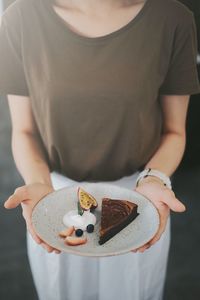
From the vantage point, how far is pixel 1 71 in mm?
669

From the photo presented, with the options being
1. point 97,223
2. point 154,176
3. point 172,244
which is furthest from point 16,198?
point 172,244

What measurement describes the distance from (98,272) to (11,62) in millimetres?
453

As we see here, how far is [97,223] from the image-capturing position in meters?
0.65

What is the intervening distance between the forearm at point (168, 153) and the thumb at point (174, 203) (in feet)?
0.37

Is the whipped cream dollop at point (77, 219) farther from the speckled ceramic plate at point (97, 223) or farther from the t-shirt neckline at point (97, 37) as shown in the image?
the t-shirt neckline at point (97, 37)

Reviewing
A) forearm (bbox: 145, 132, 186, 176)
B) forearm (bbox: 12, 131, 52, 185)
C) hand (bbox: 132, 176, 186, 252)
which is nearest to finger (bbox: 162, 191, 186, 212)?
hand (bbox: 132, 176, 186, 252)

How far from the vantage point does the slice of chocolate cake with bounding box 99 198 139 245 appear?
605 millimetres

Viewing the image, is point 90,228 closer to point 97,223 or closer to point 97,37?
point 97,223

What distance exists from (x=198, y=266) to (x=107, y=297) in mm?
265

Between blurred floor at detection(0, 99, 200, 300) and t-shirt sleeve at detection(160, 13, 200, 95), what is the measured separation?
0.72 feet

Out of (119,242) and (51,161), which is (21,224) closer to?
(51,161)

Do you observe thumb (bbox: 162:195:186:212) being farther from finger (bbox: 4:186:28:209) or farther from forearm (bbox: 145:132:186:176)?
finger (bbox: 4:186:28:209)

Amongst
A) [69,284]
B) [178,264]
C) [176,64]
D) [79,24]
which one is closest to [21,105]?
[79,24]

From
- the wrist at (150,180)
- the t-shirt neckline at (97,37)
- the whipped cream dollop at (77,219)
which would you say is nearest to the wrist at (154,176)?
the wrist at (150,180)
